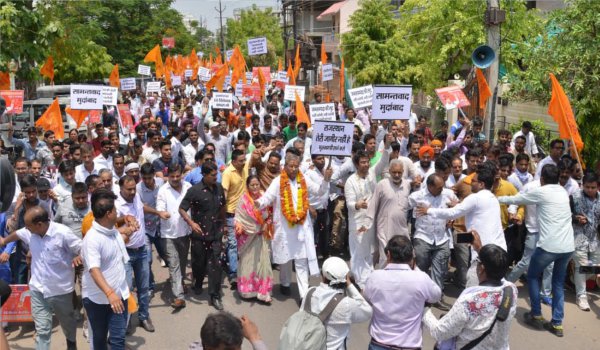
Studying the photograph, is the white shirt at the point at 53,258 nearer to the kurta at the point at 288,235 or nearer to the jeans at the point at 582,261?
the kurta at the point at 288,235

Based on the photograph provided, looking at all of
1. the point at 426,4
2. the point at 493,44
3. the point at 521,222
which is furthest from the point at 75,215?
the point at 426,4

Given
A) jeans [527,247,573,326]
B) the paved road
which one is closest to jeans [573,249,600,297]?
the paved road

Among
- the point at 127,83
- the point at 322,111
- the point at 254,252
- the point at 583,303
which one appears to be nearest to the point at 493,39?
the point at 322,111

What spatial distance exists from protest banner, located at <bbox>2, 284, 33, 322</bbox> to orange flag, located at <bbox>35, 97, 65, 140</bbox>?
5846 mm

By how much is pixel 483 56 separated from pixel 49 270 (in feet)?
31.3

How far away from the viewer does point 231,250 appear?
7.79 m

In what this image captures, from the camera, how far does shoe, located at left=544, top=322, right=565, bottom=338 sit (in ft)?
21.2

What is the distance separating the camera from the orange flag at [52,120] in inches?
447

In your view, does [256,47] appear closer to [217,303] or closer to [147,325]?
[217,303]

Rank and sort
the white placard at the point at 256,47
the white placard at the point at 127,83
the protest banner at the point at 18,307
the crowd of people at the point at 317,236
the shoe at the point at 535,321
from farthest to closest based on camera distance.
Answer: the white placard at the point at 256,47 < the white placard at the point at 127,83 < the shoe at the point at 535,321 < the protest banner at the point at 18,307 < the crowd of people at the point at 317,236

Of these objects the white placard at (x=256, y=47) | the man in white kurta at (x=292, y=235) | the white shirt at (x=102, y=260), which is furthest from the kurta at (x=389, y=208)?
the white placard at (x=256, y=47)

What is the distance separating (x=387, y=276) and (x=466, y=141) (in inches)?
274

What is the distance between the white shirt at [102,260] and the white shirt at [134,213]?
116cm

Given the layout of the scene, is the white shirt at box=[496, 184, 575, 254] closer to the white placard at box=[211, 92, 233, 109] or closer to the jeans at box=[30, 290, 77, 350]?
the jeans at box=[30, 290, 77, 350]
